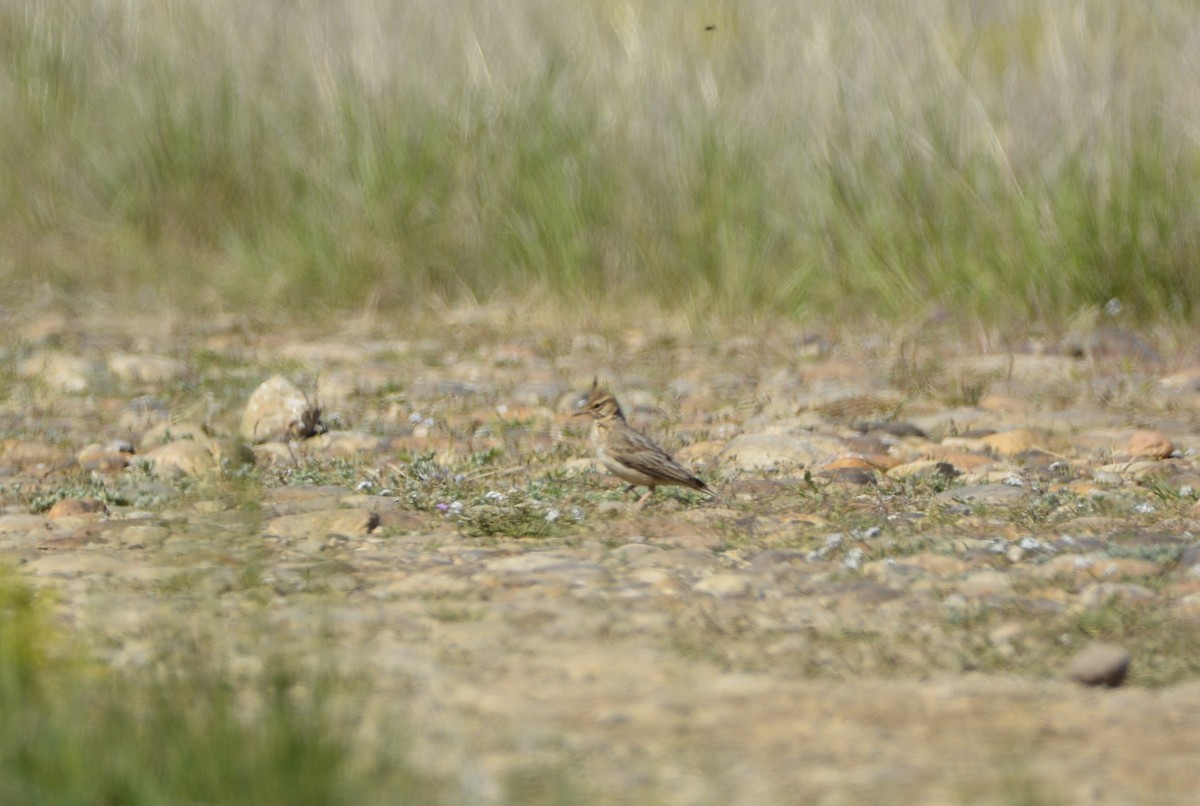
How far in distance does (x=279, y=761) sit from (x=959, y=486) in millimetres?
3291

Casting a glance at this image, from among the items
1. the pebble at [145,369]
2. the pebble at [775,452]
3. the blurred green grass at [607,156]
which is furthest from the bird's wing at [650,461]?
the blurred green grass at [607,156]

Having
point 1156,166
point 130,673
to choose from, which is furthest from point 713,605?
point 1156,166

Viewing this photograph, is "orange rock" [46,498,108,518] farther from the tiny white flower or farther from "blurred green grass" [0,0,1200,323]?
"blurred green grass" [0,0,1200,323]

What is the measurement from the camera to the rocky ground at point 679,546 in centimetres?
315

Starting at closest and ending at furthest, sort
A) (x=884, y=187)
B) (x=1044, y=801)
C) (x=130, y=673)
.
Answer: (x=1044, y=801)
(x=130, y=673)
(x=884, y=187)

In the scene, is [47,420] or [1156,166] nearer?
[47,420]

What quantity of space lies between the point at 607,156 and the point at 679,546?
453 centimetres

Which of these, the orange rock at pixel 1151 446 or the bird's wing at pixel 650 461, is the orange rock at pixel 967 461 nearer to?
the orange rock at pixel 1151 446

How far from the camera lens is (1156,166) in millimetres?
7883

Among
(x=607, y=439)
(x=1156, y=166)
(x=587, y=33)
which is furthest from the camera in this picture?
(x=587, y=33)

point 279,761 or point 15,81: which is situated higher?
point 15,81

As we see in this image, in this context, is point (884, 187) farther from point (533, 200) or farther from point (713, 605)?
point (713, 605)

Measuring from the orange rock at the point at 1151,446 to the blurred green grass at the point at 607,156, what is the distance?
1.92 m

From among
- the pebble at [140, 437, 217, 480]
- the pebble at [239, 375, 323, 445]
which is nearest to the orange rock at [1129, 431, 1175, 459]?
the pebble at [239, 375, 323, 445]
